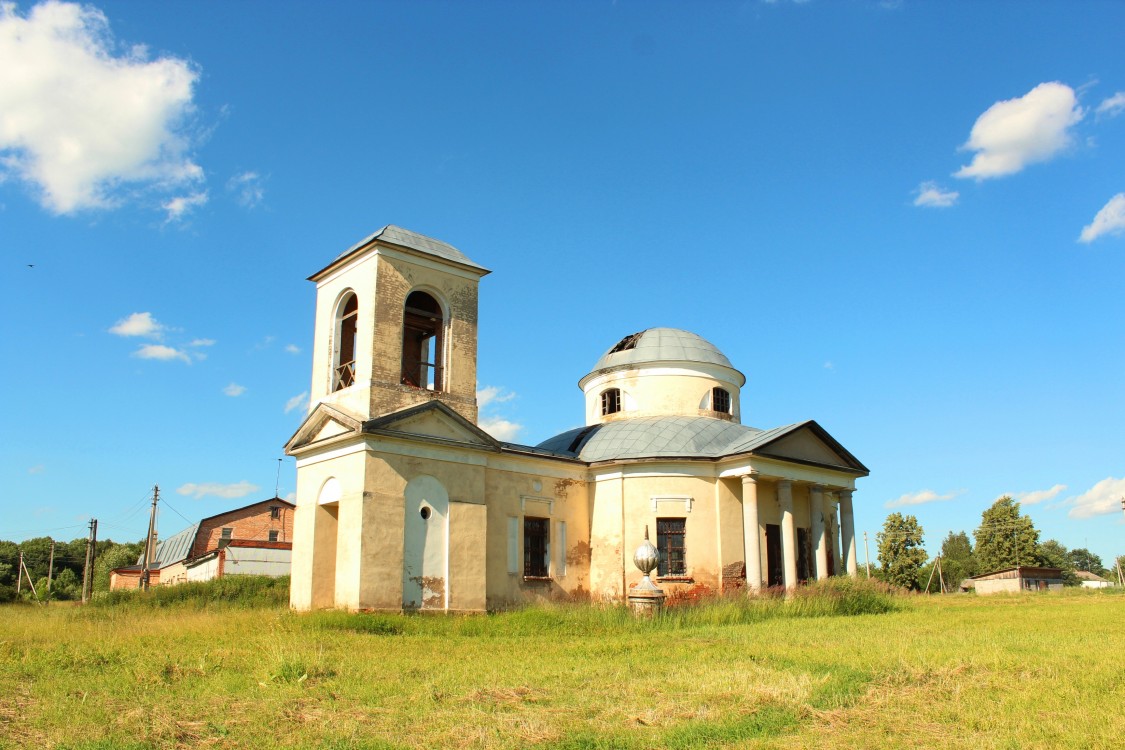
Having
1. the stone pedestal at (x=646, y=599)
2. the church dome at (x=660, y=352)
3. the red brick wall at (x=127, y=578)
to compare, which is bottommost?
the red brick wall at (x=127, y=578)

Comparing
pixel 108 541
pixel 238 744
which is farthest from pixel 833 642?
pixel 108 541

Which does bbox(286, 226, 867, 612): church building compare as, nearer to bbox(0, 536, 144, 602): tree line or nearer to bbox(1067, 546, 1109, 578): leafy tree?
bbox(0, 536, 144, 602): tree line

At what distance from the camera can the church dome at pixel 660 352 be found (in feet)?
89.2

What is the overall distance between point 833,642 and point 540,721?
6.79 m

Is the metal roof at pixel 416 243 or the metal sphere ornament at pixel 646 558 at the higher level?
the metal roof at pixel 416 243

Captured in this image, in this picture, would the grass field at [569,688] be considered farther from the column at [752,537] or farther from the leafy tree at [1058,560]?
the leafy tree at [1058,560]

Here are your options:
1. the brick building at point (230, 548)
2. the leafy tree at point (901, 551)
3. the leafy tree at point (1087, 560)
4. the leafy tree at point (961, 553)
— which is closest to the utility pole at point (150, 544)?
the brick building at point (230, 548)

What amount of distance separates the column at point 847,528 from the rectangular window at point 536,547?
8989 mm

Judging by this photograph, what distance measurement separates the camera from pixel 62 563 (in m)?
76.3

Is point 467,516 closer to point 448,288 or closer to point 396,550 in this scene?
point 396,550

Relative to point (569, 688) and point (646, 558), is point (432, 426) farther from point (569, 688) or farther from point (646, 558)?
point (569, 688)

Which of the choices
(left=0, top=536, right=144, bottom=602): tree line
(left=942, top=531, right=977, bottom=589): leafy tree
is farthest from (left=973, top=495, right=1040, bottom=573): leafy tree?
(left=0, top=536, right=144, bottom=602): tree line

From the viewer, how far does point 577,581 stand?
23.4 metres

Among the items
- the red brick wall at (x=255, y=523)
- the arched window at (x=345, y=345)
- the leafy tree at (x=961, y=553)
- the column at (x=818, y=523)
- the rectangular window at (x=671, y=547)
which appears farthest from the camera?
the leafy tree at (x=961, y=553)
